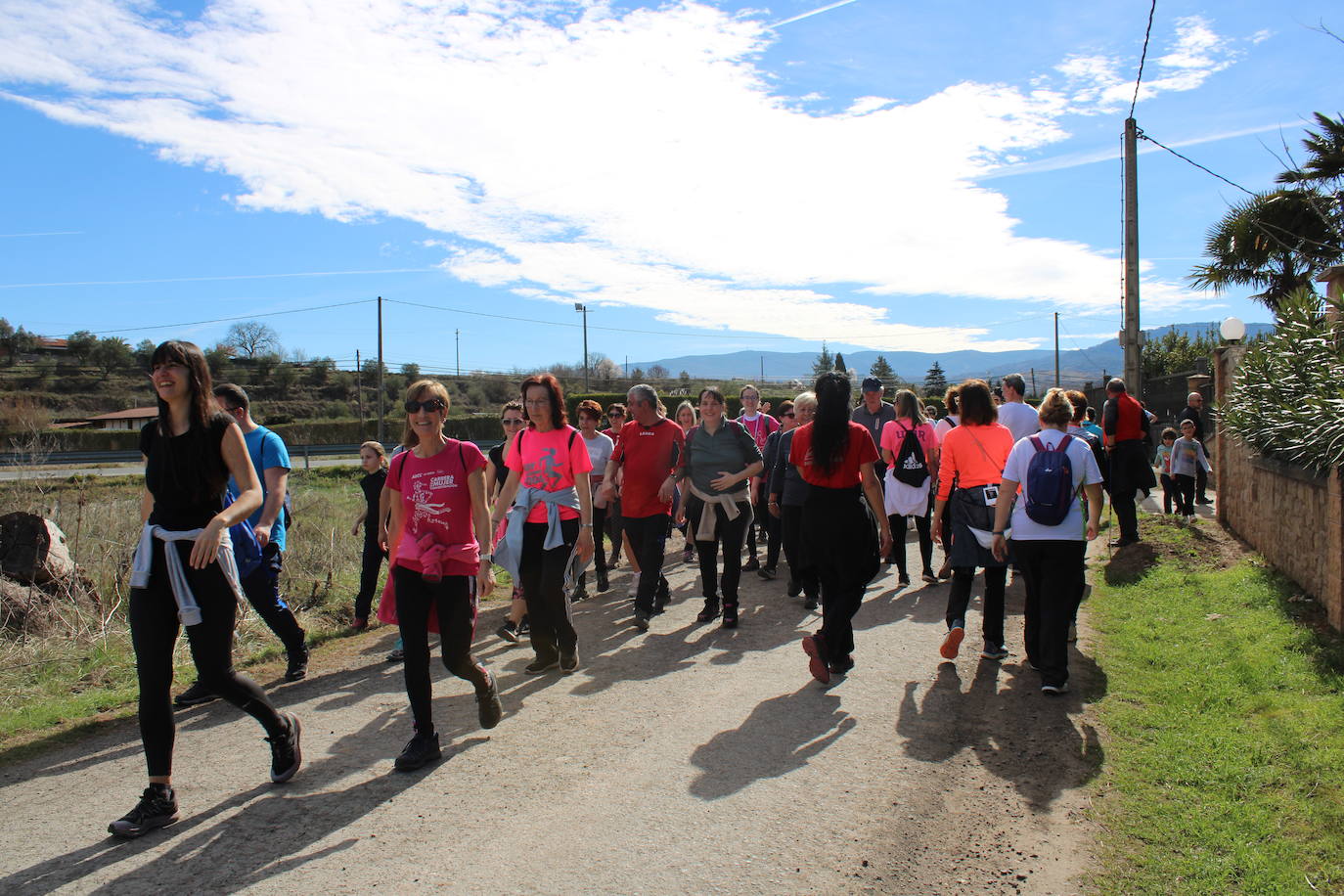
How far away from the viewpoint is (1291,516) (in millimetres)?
7500

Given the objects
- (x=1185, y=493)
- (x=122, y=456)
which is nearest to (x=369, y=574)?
(x=1185, y=493)

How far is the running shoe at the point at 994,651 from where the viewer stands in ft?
19.6

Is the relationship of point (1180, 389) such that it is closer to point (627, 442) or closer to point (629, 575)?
point (629, 575)

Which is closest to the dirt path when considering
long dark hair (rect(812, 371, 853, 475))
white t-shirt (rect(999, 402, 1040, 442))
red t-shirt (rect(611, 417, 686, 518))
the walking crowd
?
the walking crowd

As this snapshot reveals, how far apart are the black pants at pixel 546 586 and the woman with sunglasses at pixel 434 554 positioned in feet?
3.38

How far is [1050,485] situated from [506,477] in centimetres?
399

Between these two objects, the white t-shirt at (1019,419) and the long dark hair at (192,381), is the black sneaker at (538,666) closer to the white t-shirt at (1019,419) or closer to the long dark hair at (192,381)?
the long dark hair at (192,381)

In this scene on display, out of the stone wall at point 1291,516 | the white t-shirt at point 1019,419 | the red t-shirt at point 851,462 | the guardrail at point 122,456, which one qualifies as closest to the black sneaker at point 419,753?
the red t-shirt at point 851,462

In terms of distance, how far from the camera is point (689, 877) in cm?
320

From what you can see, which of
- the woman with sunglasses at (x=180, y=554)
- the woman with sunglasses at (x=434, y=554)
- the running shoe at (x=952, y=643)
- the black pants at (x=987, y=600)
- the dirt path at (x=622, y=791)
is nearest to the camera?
the dirt path at (x=622, y=791)

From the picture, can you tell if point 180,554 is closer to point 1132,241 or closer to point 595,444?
point 595,444

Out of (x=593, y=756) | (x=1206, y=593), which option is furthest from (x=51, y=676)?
(x=1206, y=593)

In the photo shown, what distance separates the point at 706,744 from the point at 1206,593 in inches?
216

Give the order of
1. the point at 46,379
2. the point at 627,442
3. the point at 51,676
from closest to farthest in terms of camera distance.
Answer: the point at 51,676 < the point at 627,442 < the point at 46,379
